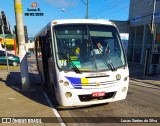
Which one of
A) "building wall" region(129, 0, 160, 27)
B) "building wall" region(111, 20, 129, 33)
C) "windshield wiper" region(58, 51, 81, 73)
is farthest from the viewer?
"building wall" region(111, 20, 129, 33)

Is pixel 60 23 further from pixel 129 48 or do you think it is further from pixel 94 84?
pixel 129 48

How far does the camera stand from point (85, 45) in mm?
6574

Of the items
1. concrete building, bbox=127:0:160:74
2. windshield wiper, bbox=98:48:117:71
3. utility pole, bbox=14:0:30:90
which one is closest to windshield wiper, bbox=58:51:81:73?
windshield wiper, bbox=98:48:117:71

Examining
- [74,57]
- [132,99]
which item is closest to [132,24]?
[132,99]

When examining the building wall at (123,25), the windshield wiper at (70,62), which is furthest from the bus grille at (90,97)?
the building wall at (123,25)

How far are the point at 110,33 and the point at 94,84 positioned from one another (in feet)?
6.33

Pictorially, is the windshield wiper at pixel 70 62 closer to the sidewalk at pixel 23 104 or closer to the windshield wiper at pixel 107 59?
the windshield wiper at pixel 107 59

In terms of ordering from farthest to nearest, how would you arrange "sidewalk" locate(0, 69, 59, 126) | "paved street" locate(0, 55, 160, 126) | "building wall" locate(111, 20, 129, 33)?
"building wall" locate(111, 20, 129, 33)
"sidewalk" locate(0, 69, 59, 126)
"paved street" locate(0, 55, 160, 126)

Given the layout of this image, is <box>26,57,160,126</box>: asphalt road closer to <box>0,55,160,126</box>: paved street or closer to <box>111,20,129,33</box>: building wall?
<box>0,55,160,126</box>: paved street

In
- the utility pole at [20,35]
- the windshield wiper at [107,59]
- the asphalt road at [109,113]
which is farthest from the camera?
the utility pole at [20,35]

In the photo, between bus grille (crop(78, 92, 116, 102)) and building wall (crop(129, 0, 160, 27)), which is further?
building wall (crop(129, 0, 160, 27))

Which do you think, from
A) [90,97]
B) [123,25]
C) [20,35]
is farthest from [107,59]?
[123,25]

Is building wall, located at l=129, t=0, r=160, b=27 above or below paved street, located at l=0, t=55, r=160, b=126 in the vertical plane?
above

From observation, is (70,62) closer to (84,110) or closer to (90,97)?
(90,97)
